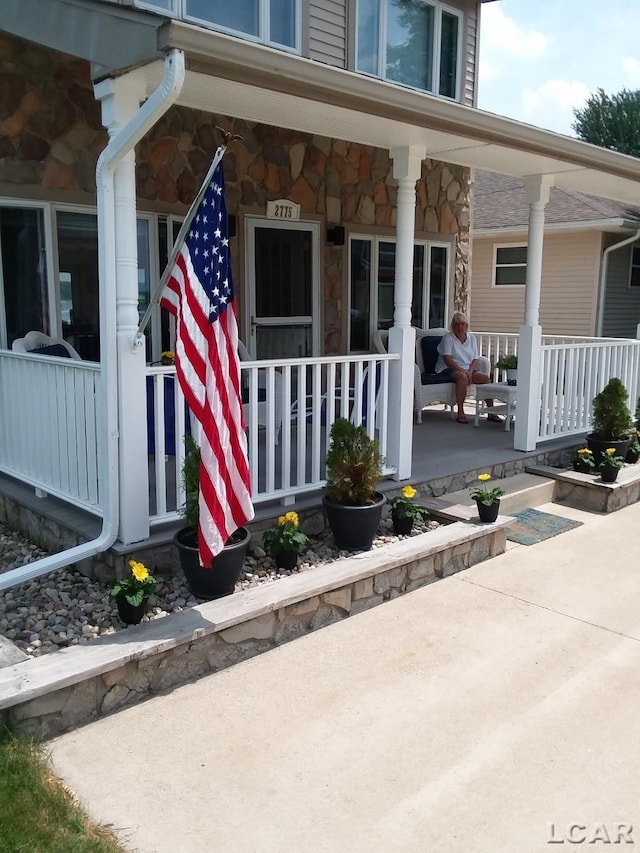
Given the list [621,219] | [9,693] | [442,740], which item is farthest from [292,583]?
[621,219]

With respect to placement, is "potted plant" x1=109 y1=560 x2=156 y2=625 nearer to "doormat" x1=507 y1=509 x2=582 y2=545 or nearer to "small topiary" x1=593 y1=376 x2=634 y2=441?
"doormat" x1=507 y1=509 x2=582 y2=545

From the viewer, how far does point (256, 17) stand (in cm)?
640

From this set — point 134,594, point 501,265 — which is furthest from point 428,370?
point 501,265

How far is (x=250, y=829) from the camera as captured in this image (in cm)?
229

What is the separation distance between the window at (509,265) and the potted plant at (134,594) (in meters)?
12.3

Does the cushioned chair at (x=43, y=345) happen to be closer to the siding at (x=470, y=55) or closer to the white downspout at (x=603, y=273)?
the siding at (x=470, y=55)

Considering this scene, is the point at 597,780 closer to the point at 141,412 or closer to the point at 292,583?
the point at 292,583

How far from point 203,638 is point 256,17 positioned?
5.39 m

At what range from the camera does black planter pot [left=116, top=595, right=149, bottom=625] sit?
10.7 ft

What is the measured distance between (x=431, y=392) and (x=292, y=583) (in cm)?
430

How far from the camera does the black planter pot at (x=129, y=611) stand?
128 inches

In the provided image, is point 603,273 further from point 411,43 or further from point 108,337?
point 108,337

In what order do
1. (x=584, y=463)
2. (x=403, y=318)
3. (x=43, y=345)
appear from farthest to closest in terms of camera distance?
(x=584, y=463)
(x=43, y=345)
(x=403, y=318)

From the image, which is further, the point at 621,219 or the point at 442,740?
the point at 621,219
